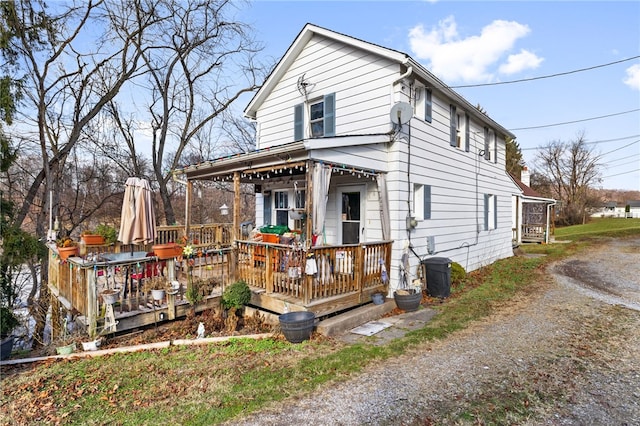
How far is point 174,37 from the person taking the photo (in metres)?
16.5

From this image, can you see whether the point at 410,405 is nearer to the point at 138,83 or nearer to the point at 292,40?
the point at 292,40

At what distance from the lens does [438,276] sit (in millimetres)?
7852

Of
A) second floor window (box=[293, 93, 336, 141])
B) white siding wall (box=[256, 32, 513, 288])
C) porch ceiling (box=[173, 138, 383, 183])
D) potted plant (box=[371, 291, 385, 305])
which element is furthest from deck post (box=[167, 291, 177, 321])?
second floor window (box=[293, 93, 336, 141])

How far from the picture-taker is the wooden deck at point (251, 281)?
18.3 feet

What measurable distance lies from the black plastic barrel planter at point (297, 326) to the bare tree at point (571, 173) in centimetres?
4012

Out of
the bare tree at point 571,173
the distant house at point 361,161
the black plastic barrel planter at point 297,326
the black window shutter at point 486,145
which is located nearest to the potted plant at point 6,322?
the distant house at point 361,161

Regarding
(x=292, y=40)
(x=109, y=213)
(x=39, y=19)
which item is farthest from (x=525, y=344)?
(x=109, y=213)

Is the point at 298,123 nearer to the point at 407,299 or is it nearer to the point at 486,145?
the point at 407,299

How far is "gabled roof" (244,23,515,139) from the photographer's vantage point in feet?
24.1

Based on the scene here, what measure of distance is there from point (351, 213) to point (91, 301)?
5711 millimetres

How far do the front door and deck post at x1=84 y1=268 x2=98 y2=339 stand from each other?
17.8ft

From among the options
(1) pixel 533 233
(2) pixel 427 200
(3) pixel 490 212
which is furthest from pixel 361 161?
(1) pixel 533 233

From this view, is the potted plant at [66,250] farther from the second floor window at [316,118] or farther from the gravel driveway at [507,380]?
the second floor window at [316,118]

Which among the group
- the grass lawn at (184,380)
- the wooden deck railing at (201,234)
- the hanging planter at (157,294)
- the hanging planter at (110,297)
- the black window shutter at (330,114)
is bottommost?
the grass lawn at (184,380)
